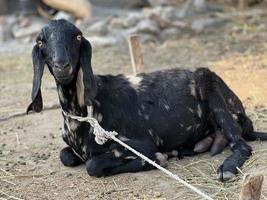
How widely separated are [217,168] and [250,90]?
A: 9.14 feet

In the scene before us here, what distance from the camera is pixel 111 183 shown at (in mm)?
4918

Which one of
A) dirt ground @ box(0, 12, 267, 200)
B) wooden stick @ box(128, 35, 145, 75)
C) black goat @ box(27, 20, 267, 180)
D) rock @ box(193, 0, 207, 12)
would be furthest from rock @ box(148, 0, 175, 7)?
black goat @ box(27, 20, 267, 180)

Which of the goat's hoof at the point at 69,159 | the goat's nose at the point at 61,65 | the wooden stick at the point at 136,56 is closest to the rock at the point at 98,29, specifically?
the wooden stick at the point at 136,56

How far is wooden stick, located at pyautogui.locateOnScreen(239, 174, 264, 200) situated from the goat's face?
190cm

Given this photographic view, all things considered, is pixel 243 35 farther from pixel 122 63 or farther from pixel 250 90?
pixel 250 90

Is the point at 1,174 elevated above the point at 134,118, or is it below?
below

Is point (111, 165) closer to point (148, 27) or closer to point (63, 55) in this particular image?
point (63, 55)

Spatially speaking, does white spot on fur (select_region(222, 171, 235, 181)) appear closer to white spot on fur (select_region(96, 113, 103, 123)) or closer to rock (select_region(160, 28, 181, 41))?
white spot on fur (select_region(96, 113, 103, 123))

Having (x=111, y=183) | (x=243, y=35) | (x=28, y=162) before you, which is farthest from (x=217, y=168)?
(x=243, y=35)

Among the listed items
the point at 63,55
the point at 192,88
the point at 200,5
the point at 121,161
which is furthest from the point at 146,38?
the point at 63,55

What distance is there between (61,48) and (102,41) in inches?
257

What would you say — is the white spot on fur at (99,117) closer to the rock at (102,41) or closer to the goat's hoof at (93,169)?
the goat's hoof at (93,169)

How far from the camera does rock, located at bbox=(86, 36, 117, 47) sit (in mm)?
11258

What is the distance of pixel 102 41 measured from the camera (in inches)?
444
